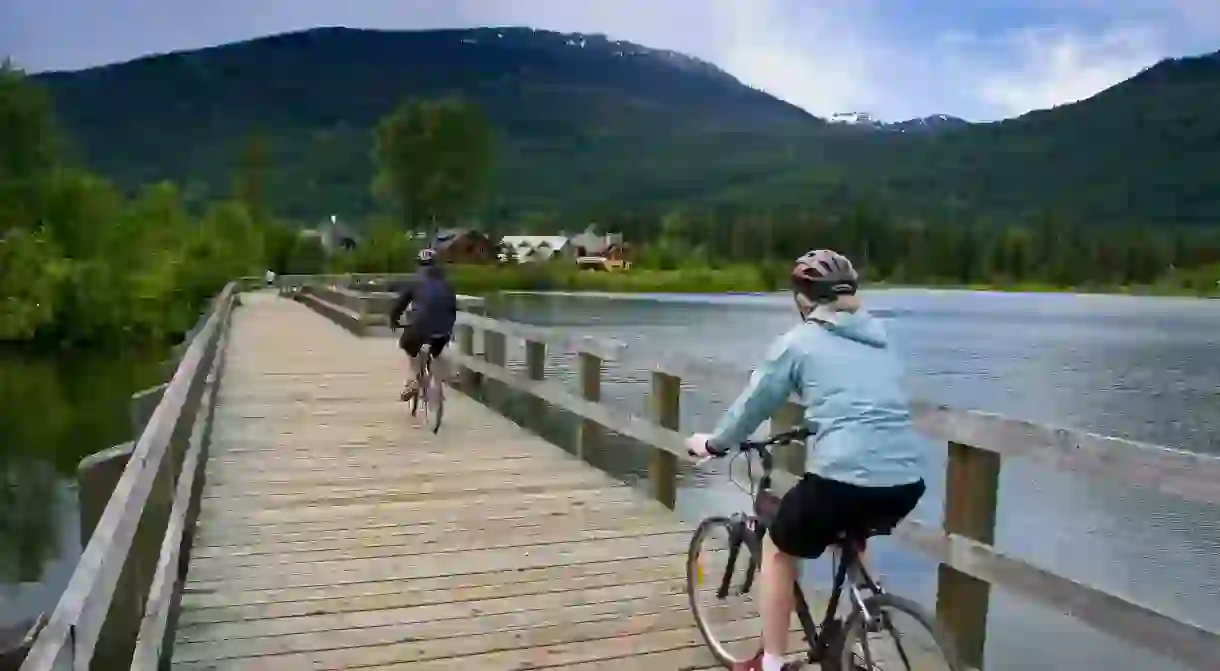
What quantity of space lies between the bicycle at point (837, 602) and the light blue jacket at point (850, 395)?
0.72 feet

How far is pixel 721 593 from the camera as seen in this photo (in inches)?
187

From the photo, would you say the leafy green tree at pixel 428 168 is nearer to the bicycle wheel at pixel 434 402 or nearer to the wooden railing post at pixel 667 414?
the bicycle wheel at pixel 434 402

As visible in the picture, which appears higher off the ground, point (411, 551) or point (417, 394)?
point (417, 394)

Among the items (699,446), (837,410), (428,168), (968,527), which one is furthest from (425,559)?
(428,168)

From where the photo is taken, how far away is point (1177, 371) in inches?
1210

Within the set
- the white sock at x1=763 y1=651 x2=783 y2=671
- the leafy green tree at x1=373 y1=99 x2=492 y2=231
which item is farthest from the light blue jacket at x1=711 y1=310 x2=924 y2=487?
the leafy green tree at x1=373 y1=99 x2=492 y2=231

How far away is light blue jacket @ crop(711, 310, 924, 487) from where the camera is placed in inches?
136

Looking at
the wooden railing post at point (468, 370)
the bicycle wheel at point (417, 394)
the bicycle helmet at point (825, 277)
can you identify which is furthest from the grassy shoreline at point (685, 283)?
the bicycle helmet at point (825, 277)

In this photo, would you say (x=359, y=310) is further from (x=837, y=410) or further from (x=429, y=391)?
(x=837, y=410)

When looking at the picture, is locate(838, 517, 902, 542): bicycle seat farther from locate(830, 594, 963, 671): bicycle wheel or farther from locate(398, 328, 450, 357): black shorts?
locate(398, 328, 450, 357): black shorts

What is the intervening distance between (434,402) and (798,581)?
6566 mm

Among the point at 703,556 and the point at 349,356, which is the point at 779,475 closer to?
the point at 703,556

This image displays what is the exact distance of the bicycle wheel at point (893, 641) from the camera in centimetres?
323

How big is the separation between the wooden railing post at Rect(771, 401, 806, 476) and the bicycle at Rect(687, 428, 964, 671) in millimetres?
924
